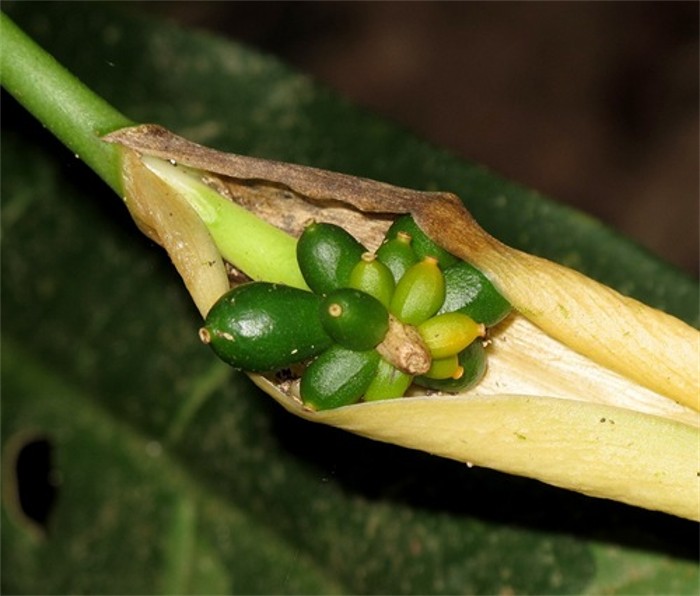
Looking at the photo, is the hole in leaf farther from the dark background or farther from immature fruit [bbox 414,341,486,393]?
the dark background

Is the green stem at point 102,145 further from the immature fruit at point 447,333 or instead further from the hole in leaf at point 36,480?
the hole in leaf at point 36,480

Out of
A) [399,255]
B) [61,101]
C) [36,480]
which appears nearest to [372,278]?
[399,255]

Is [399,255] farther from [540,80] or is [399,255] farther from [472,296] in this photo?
[540,80]

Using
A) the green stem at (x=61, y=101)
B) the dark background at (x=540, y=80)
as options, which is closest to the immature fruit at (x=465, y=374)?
the green stem at (x=61, y=101)

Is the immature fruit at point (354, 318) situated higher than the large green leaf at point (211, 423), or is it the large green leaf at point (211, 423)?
the immature fruit at point (354, 318)

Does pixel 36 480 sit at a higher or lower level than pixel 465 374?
lower

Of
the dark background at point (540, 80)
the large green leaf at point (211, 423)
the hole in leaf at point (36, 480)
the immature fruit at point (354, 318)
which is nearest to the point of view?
the immature fruit at point (354, 318)
